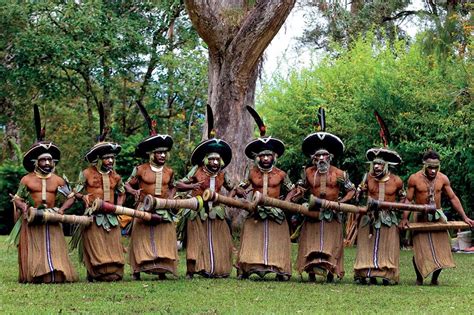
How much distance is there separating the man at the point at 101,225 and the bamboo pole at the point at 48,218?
0.19 m

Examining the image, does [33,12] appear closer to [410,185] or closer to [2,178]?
[2,178]

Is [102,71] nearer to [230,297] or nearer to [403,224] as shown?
[403,224]

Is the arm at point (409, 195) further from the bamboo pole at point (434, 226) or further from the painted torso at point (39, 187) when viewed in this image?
the painted torso at point (39, 187)

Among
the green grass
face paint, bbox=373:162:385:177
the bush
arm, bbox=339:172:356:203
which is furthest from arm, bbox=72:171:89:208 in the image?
the bush

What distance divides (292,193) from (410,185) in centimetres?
150

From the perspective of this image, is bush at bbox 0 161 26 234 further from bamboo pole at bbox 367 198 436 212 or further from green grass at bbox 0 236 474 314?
bamboo pole at bbox 367 198 436 212

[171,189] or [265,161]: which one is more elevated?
[265,161]

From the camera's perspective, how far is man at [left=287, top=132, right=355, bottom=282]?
1284 cm

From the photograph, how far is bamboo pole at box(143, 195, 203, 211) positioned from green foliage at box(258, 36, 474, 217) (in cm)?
744

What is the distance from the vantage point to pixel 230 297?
36.3ft

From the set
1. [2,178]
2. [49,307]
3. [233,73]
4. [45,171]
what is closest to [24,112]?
[2,178]

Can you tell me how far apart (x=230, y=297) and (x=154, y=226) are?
2.14 m

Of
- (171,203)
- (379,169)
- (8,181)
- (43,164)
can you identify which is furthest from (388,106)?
(8,181)

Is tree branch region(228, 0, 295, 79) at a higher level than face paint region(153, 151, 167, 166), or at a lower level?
higher
